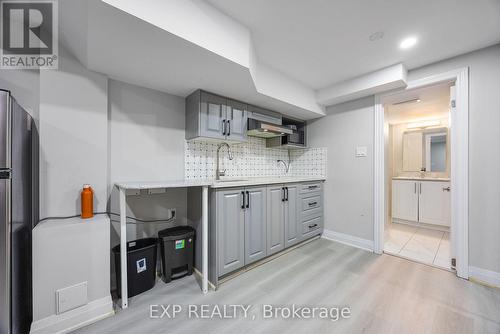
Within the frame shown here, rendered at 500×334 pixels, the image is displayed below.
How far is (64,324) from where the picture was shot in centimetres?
130

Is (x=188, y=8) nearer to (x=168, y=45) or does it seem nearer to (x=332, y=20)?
(x=168, y=45)

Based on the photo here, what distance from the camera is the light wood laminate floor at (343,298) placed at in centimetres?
136

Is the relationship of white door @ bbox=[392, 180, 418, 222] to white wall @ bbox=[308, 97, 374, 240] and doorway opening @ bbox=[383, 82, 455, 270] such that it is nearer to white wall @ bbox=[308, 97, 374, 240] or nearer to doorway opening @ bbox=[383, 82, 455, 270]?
doorway opening @ bbox=[383, 82, 455, 270]

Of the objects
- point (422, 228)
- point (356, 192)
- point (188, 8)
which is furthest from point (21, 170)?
point (422, 228)

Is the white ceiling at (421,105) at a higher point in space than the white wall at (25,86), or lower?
higher

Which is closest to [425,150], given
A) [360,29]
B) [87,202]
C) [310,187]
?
[310,187]

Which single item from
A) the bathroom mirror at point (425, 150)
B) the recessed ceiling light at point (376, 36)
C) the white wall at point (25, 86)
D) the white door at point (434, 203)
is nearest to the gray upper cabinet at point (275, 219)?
the recessed ceiling light at point (376, 36)

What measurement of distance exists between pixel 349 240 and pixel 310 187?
0.97 meters

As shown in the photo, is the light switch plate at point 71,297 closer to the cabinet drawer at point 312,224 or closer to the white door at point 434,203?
the cabinet drawer at point 312,224

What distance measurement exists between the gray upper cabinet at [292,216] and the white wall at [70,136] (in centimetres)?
198

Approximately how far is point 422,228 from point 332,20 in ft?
13.5

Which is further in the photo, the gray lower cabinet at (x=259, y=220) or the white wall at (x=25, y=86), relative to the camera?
the gray lower cabinet at (x=259, y=220)

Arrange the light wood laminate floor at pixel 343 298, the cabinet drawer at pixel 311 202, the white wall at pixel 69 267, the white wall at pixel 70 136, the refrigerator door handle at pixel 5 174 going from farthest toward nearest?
the cabinet drawer at pixel 311 202
the white wall at pixel 70 136
the light wood laminate floor at pixel 343 298
the white wall at pixel 69 267
the refrigerator door handle at pixel 5 174

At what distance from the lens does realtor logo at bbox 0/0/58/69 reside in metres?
1.30
